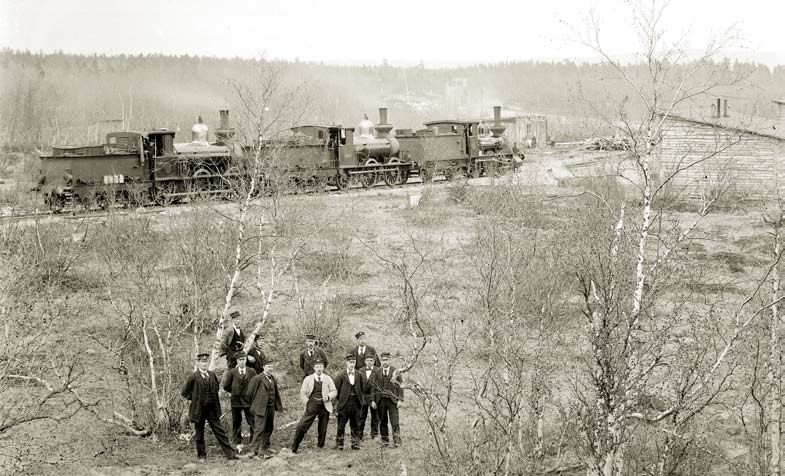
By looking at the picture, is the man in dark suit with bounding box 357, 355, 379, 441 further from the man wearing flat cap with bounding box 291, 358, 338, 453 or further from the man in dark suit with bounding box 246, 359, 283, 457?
the man in dark suit with bounding box 246, 359, 283, 457

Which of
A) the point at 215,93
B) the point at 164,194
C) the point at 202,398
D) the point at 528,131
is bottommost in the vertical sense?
the point at 202,398

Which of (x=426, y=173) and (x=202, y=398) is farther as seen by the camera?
(x=426, y=173)

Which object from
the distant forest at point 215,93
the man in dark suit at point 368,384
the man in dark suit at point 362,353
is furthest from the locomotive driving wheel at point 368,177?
the man in dark suit at point 368,384

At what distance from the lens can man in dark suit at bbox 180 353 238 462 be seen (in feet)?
34.7

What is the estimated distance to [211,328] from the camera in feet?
53.6

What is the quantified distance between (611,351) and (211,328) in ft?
33.2

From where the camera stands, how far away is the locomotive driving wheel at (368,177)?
29922mm

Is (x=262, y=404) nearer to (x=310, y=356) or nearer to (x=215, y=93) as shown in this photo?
(x=310, y=356)

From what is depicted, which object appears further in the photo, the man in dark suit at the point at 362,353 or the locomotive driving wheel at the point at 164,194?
the locomotive driving wheel at the point at 164,194

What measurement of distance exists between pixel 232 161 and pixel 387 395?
50.7ft

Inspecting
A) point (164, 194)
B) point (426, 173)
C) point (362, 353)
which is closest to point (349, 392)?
point (362, 353)

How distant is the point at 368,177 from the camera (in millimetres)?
30109

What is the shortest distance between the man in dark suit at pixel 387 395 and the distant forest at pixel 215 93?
20.6 m

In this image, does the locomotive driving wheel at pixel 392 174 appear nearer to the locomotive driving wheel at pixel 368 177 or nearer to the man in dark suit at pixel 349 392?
the locomotive driving wheel at pixel 368 177
